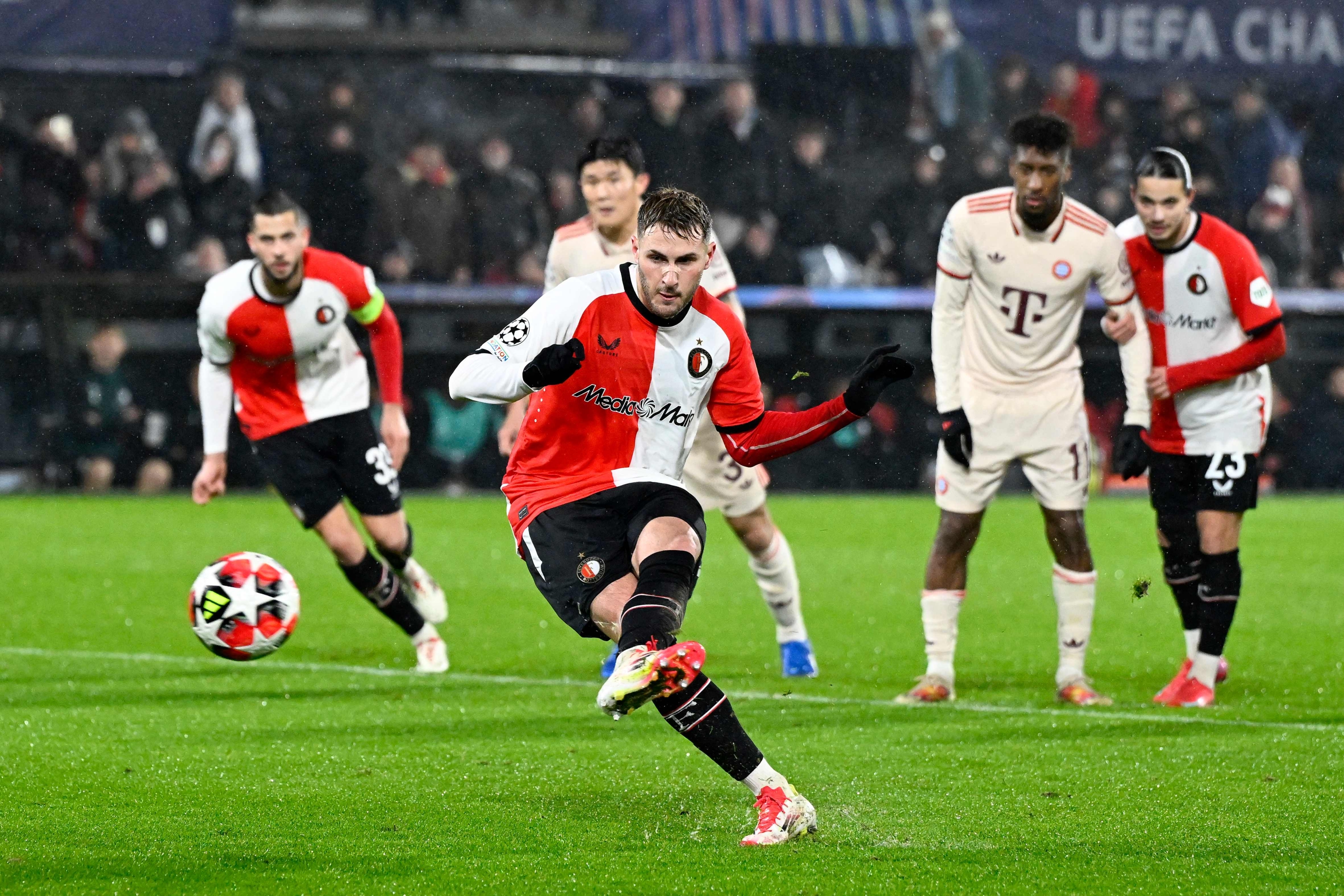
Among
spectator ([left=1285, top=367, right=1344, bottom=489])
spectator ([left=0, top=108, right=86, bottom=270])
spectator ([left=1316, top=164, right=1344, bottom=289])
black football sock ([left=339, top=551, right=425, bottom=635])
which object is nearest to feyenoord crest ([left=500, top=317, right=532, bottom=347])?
black football sock ([left=339, top=551, right=425, bottom=635])

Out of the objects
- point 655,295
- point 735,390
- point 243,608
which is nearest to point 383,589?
point 243,608

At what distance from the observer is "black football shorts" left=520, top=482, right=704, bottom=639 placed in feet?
15.6

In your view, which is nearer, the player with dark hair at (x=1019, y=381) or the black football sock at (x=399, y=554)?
the player with dark hair at (x=1019, y=381)

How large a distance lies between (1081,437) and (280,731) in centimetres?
329

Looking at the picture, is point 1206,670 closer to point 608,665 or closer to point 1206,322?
point 1206,322

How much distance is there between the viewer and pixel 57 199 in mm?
17094

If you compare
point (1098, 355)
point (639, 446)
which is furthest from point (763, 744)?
point (1098, 355)

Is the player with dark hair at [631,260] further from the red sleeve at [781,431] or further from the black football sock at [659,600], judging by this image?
the black football sock at [659,600]

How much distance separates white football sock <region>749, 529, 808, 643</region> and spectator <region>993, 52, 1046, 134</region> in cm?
1206

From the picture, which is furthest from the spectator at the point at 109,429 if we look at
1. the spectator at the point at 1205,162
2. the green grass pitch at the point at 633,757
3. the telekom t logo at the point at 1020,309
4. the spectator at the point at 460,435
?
the telekom t logo at the point at 1020,309

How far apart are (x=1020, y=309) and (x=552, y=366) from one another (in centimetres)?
300

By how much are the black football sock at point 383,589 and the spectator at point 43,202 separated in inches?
415

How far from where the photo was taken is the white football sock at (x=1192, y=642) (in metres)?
7.12

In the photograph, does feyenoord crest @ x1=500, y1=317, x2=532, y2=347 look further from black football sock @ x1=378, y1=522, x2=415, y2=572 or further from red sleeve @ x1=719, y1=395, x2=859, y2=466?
black football sock @ x1=378, y1=522, x2=415, y2=572
